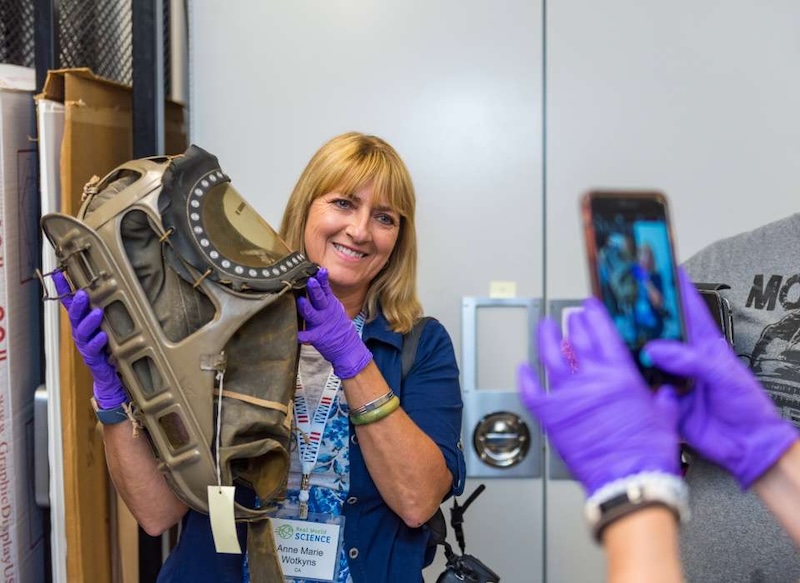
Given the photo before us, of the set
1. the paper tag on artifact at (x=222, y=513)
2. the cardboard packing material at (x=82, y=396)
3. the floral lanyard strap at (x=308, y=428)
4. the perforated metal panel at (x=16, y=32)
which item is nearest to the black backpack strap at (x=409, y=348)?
the floral lanyard strap at (x=308, y=428)

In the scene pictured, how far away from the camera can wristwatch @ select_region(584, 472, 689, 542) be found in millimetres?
693

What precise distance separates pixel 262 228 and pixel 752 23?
4.29 ft

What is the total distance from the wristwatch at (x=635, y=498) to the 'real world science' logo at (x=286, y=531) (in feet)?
2.54

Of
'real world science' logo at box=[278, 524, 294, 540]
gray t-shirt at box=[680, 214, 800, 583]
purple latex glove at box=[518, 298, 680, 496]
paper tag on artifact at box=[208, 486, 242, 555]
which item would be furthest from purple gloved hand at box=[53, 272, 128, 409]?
gray t-shirt at box=[680, 214, 800, 583]

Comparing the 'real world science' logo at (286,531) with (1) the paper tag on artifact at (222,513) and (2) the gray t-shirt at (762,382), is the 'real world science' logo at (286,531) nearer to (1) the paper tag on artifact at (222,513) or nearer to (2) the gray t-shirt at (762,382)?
(1) the paper tag on artifact at (222,513)

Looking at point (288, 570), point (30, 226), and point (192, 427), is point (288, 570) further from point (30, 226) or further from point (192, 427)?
point (30, 226)

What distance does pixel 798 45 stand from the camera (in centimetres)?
184

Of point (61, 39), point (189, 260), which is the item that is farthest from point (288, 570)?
point (61, 39)

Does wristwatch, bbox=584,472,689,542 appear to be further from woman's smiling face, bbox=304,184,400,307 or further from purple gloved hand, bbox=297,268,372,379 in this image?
woman's smiling face, bbox=304,184,400,307

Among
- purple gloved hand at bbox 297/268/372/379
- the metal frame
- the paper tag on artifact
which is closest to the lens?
the paper tag on artifact

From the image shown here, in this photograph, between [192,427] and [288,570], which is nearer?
[192,427]

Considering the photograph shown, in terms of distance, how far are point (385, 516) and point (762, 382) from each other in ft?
2.20

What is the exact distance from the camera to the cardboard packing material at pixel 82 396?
1464mm

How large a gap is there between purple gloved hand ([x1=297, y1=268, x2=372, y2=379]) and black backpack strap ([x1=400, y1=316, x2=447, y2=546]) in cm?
18
